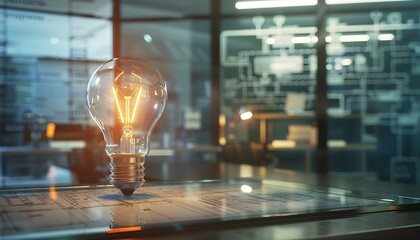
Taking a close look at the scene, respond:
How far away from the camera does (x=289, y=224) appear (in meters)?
0.71

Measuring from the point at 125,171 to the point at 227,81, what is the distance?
409 centimetres

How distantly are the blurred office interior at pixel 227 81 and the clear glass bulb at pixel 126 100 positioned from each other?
9.96ft

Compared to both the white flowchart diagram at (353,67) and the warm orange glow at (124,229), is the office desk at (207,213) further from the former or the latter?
the white flowchart diagram at (353,67)

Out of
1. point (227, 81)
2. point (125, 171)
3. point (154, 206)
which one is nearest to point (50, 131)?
point (227, 81)

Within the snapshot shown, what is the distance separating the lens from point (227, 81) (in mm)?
4988

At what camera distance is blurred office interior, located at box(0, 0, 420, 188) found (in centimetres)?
427

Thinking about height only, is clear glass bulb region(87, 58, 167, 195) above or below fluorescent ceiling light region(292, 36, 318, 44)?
below

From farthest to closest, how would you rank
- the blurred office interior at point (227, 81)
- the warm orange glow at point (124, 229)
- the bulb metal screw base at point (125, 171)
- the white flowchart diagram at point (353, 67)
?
the white flowchart diagram at point (353, 67) < the blurred office interior at point (227, 81) < the bulb metal screw base at point (125, 171) < the warm orange glow at point (124, 229)

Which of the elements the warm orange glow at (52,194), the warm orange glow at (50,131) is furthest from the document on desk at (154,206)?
the warm orange glow at (50,131)

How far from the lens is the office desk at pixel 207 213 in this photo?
2.09 feet

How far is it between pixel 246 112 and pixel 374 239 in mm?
3821

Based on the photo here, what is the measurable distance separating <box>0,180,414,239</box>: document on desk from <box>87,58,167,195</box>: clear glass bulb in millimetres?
103

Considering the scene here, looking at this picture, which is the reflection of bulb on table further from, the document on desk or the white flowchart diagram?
the white flowchart diagram

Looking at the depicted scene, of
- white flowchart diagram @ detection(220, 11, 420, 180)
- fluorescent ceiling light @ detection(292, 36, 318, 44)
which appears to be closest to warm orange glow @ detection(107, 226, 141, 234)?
white flowchart diagram @ detection(220, 11, 420, 180)
